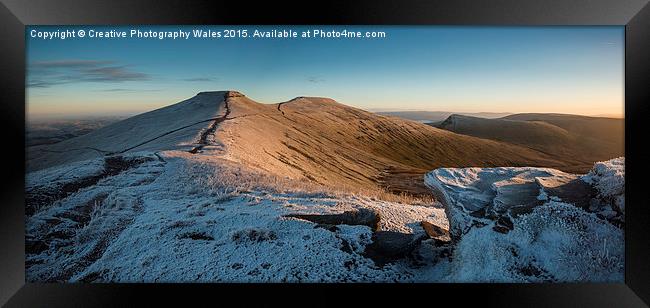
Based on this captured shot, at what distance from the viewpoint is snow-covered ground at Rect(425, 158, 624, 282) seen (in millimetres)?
5336

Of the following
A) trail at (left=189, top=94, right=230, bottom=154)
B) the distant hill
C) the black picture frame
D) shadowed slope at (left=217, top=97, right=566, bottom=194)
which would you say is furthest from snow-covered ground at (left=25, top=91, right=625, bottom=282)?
shadowed slope at (left=217, top=97, right=566, bottom=194)

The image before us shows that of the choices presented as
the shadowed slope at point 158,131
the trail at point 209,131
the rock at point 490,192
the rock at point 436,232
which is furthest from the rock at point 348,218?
the shadowed slope at point 158,131

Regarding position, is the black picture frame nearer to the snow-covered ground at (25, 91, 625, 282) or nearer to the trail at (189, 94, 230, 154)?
the snow-covered ground at (25, 91, 625, 282)

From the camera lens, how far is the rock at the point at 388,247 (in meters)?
5.57

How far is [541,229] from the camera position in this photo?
5340 millimetres

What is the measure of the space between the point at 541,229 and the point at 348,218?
253 centimetres

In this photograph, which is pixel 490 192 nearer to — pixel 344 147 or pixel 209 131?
pixel 209 131

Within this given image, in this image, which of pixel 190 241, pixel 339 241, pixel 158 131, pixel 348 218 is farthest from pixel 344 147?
pixel 190 241

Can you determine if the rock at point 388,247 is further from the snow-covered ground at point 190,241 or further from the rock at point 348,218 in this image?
the rock at point 348,218

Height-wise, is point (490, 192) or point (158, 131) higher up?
point (158, 131)
